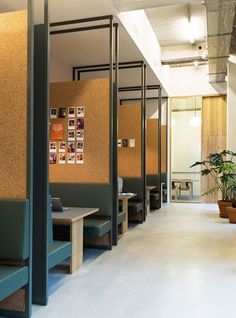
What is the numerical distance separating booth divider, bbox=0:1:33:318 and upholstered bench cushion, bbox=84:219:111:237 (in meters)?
1.65

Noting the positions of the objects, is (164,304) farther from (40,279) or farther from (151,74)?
(151,74)

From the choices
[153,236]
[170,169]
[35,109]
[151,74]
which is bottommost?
[153,236]

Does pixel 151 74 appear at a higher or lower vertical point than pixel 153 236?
higher

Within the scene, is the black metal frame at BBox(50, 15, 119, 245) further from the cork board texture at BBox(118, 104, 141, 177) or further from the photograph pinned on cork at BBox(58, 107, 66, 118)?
the cork board texture at BBox(118, 104, 141, 177)

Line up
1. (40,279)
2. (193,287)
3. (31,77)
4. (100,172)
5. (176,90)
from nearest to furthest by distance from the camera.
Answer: (31,77), (40,279), (193,287), (100,172), (176,90)

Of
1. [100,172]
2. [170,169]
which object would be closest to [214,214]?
[170,169]

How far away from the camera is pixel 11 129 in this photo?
2.73 meters

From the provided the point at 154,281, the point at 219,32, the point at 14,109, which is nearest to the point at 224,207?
the point at 219,32

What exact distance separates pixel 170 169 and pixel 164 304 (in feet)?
25.4

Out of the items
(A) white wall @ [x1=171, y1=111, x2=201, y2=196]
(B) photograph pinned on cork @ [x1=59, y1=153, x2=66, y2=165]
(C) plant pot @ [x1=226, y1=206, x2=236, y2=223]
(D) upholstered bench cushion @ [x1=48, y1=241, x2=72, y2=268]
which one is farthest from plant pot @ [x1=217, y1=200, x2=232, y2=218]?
(D) upholstered bench cushion @ [x1=48, y1=241, x2=72, y2=268]

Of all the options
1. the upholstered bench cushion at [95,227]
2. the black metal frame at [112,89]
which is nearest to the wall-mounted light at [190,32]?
the black metal frame at [112,89]

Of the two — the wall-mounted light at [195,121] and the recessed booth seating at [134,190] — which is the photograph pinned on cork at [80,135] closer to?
the recessed booth seating at [134,190]

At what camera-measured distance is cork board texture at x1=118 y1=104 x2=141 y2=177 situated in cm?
712

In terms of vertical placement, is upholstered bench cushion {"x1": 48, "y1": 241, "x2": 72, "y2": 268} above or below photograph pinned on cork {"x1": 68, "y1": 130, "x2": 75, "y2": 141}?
below
